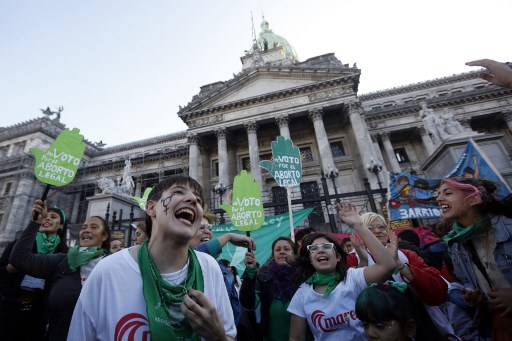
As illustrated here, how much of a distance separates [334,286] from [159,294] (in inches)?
68.7

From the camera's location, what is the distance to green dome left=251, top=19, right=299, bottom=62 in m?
36.3

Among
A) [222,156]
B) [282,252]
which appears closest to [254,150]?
[222,156]

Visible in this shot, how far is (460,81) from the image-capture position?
2997 cm

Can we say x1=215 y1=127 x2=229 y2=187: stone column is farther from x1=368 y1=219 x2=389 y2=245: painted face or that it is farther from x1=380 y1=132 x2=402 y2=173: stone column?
x1=368 y1=219 x2=389 y2=245: painted face

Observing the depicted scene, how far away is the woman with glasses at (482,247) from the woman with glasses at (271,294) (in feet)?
5.38

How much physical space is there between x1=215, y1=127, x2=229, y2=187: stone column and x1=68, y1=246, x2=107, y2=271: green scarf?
15662 mm

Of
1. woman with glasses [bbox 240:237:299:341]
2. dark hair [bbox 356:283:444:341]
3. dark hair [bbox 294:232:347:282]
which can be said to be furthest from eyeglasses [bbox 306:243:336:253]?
dark hair [bbox 356:283:444:341]

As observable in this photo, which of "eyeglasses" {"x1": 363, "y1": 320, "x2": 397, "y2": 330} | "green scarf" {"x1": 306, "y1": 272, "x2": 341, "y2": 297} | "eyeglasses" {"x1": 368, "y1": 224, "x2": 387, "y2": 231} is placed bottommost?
"eyeglasses" {"x1": 363, "y1": 320, "x2": 397, "y2": 330}

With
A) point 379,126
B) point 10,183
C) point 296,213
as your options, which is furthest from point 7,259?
point 10,183

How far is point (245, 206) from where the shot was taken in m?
4.96

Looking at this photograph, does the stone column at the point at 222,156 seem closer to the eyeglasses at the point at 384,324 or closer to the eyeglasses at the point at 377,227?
the eyeglasses at the point at 377,227

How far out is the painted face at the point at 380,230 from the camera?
338cm

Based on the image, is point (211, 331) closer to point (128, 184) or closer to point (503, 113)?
point (128, 184)

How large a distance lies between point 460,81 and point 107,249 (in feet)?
131
